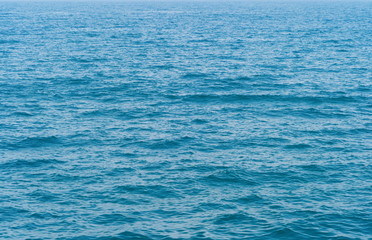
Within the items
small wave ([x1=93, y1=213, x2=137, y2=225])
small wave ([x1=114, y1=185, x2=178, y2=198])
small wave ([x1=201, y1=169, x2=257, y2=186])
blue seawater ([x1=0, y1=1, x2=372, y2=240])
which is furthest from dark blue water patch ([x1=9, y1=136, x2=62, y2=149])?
small wave ([x1=201, y1=169, x2=257, y2=186])

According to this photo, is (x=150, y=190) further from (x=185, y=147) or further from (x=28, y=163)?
(x=28, y=163)

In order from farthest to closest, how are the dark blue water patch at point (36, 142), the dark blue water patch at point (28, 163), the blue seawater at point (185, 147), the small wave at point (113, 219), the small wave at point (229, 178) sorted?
the dark blue water patch at point (36, 142) < the dark blue water patch at point (28, 163) < the small wave at point (229, 178) < the blue seawater at point (185, 147) < the small wave at point (113, 219)

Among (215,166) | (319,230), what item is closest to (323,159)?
(215,166)

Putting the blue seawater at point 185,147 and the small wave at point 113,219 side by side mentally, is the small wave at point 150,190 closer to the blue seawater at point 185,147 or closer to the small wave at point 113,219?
the blue seawater at point 185,147

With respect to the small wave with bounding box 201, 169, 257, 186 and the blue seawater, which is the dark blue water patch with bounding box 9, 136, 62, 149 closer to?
the blue seawater

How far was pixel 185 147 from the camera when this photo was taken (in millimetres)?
45031

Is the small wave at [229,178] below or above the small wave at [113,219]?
above

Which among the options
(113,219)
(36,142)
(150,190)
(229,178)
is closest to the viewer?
(113,219)

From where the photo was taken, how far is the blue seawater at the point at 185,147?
32281mm

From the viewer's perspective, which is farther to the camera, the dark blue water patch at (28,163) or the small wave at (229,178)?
the dark blue water patch at (28,163)

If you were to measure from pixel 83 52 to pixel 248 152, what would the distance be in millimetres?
59238

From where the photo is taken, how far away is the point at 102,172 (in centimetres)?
3944

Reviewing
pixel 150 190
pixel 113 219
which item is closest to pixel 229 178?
pixel 150 190

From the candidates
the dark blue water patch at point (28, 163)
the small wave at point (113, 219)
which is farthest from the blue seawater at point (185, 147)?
the dark blue water patch at point (28, 163)
